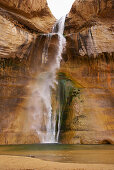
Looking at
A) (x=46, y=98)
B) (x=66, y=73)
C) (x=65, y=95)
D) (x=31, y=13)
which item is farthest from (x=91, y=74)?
(x=31, y=13)

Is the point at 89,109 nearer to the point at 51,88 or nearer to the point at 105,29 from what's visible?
the point at 51,88

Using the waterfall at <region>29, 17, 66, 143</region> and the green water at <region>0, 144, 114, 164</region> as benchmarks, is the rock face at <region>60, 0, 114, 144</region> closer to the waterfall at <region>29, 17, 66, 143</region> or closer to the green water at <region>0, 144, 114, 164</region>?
the waterfall at <region>29, 17, 66, 143</region>

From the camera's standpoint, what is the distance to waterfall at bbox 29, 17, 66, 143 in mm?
11594

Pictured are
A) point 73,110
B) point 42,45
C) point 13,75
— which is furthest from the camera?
point 42,45

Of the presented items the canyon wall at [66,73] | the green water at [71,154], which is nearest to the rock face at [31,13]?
the canyon wall at [66,73]

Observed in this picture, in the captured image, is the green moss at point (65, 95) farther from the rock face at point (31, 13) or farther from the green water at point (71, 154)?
the rock face at point (31, 13)

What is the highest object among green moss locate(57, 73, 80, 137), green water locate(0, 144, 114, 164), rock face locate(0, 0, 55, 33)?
rock face locate(0, 0, 55, 33)

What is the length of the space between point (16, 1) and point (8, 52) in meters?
3.45

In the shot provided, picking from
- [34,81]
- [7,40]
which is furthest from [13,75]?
[7,40]

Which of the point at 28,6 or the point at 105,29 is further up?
the point at 28,6

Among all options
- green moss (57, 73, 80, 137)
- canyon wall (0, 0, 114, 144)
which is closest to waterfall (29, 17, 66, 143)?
canyon wall (0, 0, 114, 144)

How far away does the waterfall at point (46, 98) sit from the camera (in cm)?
1159

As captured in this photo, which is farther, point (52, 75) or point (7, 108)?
point (52, 75)

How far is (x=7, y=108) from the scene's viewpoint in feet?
38.5
